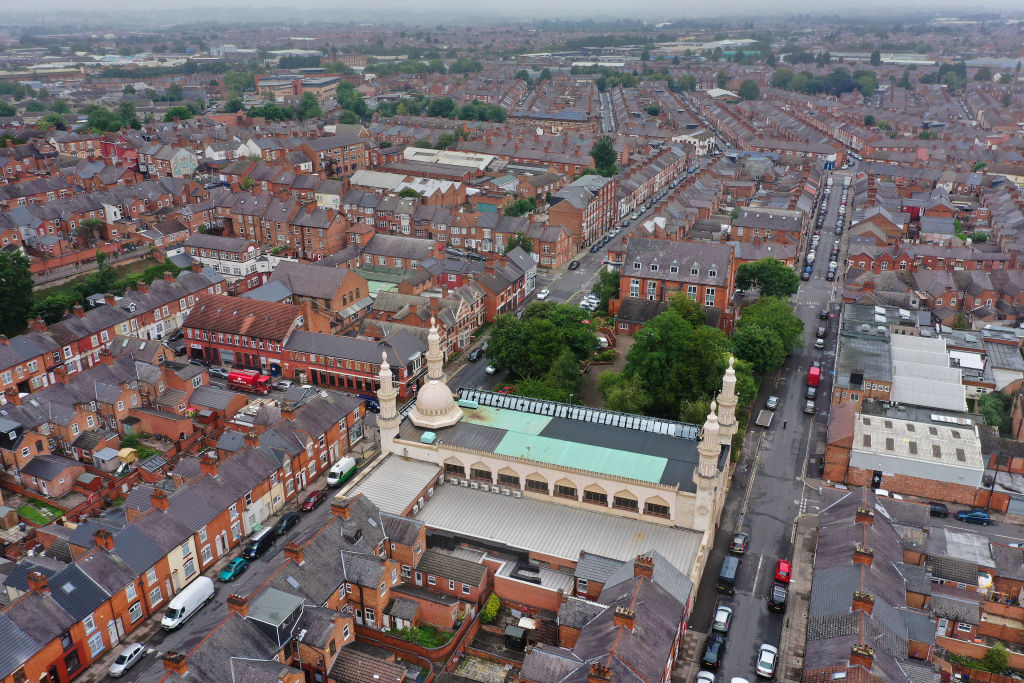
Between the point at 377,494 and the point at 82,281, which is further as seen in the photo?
the point at 82,281

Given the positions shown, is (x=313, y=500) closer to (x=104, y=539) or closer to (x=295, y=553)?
(x=295, y=553)

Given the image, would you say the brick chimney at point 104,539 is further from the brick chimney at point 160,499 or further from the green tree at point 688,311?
the green tree at point 688,311

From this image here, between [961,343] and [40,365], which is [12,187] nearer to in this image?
[40,365]

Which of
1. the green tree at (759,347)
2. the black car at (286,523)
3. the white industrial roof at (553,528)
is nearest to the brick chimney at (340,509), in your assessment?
the white industrial roof at (553,528)

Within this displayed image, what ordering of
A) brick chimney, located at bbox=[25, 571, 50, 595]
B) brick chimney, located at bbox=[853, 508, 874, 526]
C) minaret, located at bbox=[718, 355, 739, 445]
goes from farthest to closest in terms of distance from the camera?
minaret, located at bbox=[718, 355, 739, 445], brick chimney, located at bbox=[853, 508, 874, 526], brick chimney, located at bbox=[25, 571, 50, 595]

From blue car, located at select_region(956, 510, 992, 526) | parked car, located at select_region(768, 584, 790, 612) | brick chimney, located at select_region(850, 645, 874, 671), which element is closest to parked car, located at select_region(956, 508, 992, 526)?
blue car, located at select_region(956, 510, 992, 526)

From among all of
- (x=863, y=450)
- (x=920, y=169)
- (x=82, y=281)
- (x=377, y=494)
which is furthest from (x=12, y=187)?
(x=920, y=169)

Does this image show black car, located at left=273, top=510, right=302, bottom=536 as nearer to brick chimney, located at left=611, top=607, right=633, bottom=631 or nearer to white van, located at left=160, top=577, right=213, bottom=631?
white van, located at left=160, top=577, right=213, bottom=631
